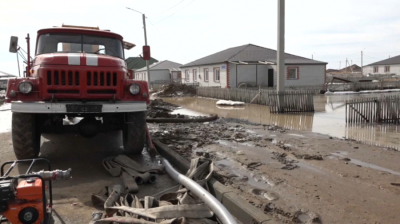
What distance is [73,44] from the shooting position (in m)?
7.15

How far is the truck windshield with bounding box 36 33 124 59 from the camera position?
704 cm

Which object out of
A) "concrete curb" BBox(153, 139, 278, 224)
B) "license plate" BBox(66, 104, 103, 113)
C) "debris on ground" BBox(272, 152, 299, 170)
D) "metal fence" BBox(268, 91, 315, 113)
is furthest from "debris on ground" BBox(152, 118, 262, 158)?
"metal fence" BBox(268, 91, 315, 113)

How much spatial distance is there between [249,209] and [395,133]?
8366mm

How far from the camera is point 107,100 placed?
6.29 meters

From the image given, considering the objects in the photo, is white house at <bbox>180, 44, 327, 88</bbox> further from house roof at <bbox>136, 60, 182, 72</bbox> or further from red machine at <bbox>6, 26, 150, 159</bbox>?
red machine at <bbox>6, 26, 150, 159</bbox>

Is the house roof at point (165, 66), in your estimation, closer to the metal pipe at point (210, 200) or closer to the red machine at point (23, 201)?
the metal pipe at point (210, 200)

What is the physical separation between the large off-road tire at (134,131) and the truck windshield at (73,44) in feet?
5.23

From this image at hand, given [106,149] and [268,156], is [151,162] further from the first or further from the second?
[268,156]

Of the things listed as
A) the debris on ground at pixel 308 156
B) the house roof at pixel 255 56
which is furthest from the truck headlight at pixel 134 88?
the house roof at pixel 255 56

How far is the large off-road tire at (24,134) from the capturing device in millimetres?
6121

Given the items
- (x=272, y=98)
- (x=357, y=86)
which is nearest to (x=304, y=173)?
(x=272, y=98)

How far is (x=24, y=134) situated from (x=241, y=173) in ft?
12.8

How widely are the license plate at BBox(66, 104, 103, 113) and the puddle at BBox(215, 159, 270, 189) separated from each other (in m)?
2.40

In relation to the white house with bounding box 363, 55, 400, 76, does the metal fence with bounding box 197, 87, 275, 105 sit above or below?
below
